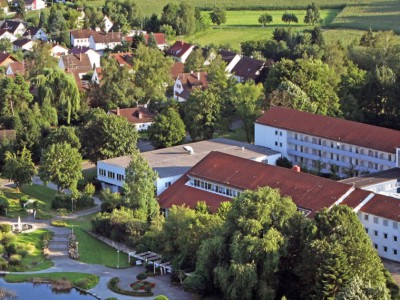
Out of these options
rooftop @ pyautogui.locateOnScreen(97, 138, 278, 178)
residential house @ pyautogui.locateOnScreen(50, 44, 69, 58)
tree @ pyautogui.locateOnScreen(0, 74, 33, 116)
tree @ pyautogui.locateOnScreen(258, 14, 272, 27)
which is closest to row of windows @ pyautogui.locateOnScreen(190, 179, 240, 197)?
rooftop @ pyautogui.locateOnScreen(97, 138, 278, 178)

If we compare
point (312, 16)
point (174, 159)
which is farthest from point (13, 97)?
point (312, 16)

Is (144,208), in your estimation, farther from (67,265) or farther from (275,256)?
(275,256)

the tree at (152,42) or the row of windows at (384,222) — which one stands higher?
the tree at (152,42)

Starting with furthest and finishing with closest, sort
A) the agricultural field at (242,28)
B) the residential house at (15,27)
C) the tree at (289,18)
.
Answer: the tree at (289,18) → the residential house at (15,27) → the agricultural field at (242,28)

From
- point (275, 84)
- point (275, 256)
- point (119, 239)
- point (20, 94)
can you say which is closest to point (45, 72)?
point (20, 94)

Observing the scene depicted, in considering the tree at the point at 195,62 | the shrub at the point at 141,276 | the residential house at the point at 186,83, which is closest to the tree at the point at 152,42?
the tree at the point at 195,62

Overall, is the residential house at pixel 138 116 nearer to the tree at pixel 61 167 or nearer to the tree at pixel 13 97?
the tree at pixel 13 97
